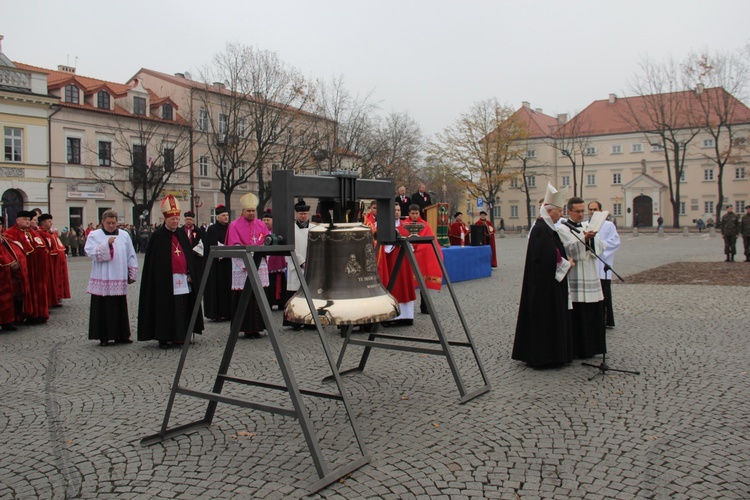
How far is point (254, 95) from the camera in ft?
118

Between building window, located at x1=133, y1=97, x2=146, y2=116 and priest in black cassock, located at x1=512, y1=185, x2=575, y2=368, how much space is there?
39148mm

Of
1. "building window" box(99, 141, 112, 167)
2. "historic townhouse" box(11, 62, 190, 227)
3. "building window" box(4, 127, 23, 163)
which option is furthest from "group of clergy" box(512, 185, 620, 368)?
"building window" box(99, 141, 112, 167)

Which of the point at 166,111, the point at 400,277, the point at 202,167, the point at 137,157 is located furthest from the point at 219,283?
the point at 202,167

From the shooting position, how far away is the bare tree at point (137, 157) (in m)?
38.0

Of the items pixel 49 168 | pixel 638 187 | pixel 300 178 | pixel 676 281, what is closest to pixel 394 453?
pixel 300 178

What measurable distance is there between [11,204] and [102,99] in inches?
357

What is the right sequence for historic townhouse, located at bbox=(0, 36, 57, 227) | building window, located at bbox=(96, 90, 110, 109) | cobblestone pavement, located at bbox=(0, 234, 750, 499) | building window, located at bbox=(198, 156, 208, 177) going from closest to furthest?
cobblestone pavement, located at bbox=(0, 234, 750, 499)
historic townhouse, located at bbox=(0, 36, 57, 227)
building window, located at bbox=(96, 90, 110, 109)
building window, located at bbox=(198, 156, 208, 177)

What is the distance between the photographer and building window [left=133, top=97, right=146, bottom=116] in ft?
135

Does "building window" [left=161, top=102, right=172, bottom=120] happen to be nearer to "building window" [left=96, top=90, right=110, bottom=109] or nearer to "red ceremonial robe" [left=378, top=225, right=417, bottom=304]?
"building window" [left=96, top=90, right=110, bottom=109]

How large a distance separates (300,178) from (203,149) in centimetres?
4372

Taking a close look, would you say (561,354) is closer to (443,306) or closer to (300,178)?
(300,178)

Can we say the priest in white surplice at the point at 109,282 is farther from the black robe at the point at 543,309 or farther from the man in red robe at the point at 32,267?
the black robe at the point at 543,309

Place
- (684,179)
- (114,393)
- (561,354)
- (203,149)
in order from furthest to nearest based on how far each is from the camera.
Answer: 1. (684,179)
2. (203,149)
3. (561,354)
4. (114,393)

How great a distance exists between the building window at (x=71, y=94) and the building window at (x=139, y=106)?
369 centimetres
